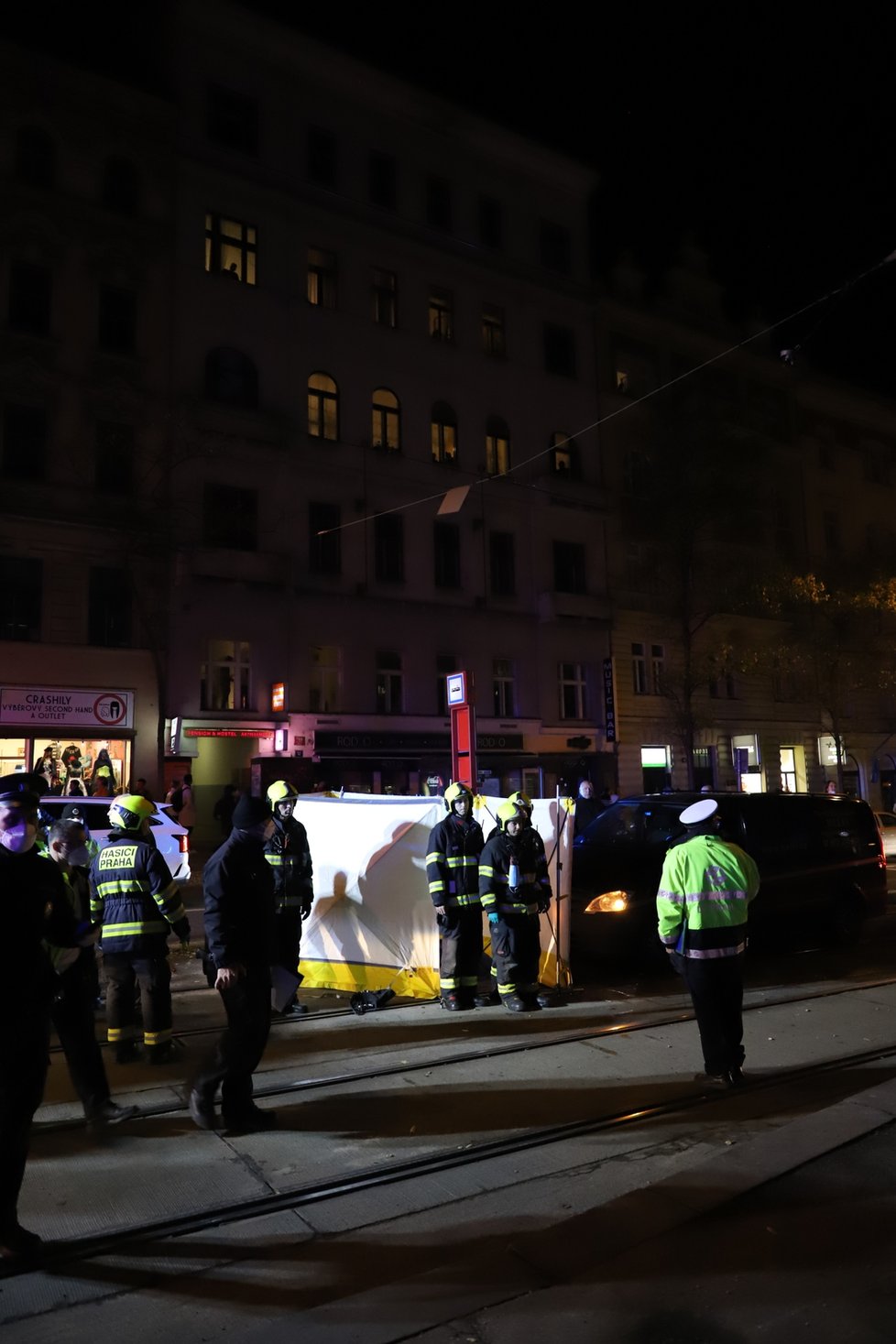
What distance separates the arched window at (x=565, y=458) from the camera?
30453 millimetres

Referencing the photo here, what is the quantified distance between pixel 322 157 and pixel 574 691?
58.5 feet

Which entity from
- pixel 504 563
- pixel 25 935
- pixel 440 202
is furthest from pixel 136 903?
pixel 440 202

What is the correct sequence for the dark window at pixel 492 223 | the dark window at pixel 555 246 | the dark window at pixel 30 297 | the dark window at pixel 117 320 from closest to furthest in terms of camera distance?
the dark window at pixel 30 297 → the dark window at pixel 117 320 → the dark window at pixel 492 223 → the dark window at pixel 555 246

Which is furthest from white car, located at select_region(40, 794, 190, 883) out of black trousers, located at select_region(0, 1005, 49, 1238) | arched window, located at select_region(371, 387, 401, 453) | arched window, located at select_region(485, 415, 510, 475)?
arched window, located at select_region(485, 415, 510, 475)

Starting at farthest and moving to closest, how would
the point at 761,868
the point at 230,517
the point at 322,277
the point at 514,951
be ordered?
1. the point at 322,277
2. the point at 230,517
3. the point at 761,868
4. the point at 514,951

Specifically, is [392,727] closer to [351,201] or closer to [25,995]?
[351,201]

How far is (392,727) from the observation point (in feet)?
84.0

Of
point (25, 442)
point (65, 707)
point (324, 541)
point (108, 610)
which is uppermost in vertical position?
point (25, 442)

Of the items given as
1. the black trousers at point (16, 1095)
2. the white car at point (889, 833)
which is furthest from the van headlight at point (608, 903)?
the white car at point (889, 833)

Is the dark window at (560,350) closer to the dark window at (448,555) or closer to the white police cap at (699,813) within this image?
the dark window at (448,555)

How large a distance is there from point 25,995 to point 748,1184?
3.40 metres

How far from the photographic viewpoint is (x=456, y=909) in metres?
→ 7.90

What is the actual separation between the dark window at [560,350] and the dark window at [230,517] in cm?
1227

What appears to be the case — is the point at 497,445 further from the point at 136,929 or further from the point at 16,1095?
the point at 16,1095
